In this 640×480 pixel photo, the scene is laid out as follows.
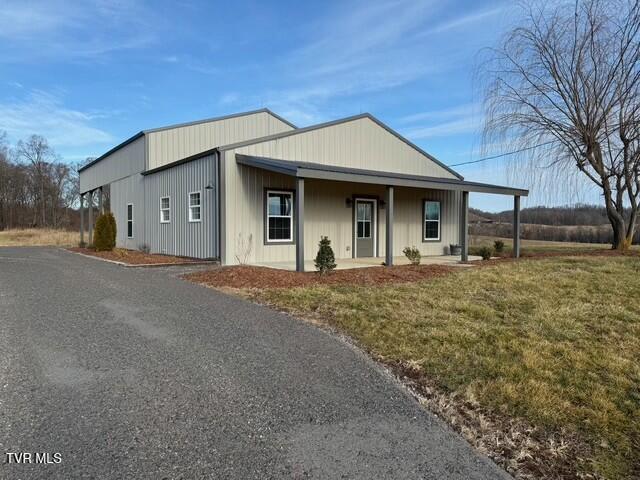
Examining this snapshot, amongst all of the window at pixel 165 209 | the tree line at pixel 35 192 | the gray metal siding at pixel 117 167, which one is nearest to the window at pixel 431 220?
the window at pixel 165 209

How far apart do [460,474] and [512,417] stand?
3.16 ft

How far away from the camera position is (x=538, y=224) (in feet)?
132

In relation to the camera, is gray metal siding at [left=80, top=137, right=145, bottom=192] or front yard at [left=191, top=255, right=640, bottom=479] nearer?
front yard at [left=191, top=255, right=640, bottom=479]

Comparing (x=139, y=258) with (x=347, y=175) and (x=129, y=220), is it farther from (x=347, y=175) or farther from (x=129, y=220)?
(x=347, y=175)

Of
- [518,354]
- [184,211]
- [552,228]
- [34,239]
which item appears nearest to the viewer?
[518,354]

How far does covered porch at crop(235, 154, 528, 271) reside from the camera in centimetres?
1062

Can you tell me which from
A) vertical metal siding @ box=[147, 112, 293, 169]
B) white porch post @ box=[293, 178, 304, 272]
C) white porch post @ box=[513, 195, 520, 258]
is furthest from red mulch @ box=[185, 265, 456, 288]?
vertical metal siding @ box=[147, 112, 293, 169]

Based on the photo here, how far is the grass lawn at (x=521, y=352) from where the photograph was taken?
109 inches

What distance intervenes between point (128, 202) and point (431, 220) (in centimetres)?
1284

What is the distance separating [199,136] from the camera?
17719 mm

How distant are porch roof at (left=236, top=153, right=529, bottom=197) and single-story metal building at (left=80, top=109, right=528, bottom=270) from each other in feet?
0.12

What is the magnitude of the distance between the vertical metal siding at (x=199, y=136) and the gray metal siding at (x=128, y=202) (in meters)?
1.34

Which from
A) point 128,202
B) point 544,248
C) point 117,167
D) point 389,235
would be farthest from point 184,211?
point 544,248

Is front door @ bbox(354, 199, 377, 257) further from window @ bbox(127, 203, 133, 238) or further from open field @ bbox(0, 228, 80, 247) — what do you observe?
open field @ bbox(0, 228, 80, 247)
